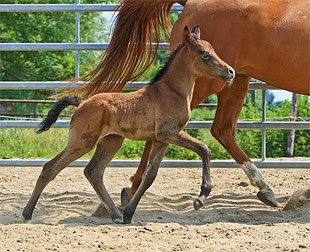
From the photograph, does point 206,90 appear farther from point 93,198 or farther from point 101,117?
point 93,198

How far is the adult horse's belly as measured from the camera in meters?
4.57

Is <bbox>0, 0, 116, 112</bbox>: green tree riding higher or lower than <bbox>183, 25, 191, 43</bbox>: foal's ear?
lower

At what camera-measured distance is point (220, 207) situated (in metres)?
4.84

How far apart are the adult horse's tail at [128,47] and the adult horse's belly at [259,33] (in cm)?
33

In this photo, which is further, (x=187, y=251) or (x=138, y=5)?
(x=138, y=5)

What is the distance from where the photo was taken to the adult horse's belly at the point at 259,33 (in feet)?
15.0

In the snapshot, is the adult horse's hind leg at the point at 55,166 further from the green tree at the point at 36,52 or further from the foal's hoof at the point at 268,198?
the green tree at the point at 36,52

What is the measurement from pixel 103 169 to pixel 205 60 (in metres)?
1.19

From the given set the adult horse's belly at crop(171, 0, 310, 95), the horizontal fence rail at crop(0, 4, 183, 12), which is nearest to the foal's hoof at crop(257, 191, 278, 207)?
the adult horse's belly at crop(171, 0, 310, 95)

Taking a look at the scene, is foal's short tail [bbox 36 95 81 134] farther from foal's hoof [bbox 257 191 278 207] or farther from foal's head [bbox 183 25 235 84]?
foal's hoof [bbox 257 191 278 207]

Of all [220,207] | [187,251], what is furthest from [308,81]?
[187,251]

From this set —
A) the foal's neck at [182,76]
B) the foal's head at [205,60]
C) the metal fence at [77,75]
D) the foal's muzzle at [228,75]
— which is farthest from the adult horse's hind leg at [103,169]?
the metal fence at [77,75]

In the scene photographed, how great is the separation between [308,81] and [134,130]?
1741 millimetres

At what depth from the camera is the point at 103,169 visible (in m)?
4.24
